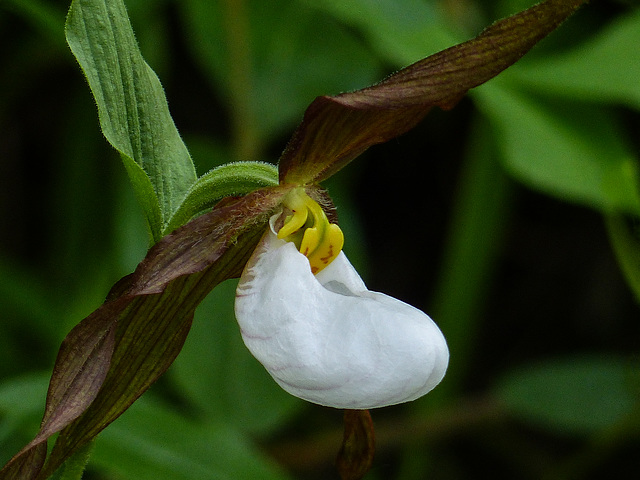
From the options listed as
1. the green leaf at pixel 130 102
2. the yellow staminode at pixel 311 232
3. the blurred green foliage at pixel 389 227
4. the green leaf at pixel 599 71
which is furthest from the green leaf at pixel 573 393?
the green leaf at pixel 130 102

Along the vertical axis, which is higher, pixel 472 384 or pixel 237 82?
pixel 237 82

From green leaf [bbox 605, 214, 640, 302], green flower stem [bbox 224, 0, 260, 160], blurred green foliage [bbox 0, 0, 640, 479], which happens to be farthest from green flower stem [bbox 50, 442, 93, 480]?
green flower stem [bbox 224, 0, 260, 160]

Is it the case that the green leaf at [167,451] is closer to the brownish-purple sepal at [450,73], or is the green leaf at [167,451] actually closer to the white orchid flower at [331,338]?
the white orchid flower at [331,338]

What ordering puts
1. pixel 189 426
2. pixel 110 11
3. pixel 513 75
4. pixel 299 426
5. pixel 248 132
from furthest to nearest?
pixel 299 426 < pixel 248 132 < pixel 513 75 < pixel 189 426 < pixel 110 11

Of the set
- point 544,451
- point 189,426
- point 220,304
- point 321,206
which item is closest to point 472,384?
point 544,451

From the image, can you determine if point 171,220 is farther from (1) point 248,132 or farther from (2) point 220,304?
(1) point 248,132

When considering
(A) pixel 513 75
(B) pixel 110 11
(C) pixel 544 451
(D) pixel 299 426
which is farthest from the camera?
(C) pixel 544 451

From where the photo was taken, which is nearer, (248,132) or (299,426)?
(248,132)

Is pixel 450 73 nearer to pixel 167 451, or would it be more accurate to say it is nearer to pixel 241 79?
pixel 167 451
